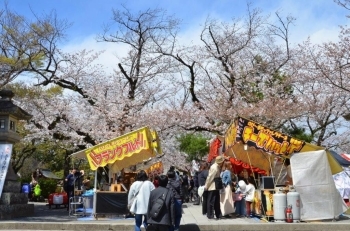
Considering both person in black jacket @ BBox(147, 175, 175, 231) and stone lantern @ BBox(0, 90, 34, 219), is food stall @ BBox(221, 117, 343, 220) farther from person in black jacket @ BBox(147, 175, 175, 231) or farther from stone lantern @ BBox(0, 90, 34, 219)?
stone lantern @ BBox(0, 90, 34, 219)

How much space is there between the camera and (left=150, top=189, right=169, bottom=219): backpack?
27.4 feet

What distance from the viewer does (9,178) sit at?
1450cm

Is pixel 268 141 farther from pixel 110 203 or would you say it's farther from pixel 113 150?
pixel 110 203

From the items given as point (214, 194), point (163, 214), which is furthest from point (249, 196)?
point (163, 214)

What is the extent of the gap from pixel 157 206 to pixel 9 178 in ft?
25.8

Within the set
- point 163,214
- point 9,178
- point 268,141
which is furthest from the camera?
point 9,178

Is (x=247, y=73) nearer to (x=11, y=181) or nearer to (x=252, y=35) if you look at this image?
(x=252, y=35)

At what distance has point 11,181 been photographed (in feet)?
47.7

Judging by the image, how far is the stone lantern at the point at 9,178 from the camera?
13941 millimetres

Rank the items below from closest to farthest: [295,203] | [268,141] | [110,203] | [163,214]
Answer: [163,214], [295,203], [268,141], [110,203]

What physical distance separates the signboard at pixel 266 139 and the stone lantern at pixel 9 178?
7230 mm

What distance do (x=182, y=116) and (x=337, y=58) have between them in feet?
30.7

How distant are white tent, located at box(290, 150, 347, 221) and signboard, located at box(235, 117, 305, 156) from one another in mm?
289

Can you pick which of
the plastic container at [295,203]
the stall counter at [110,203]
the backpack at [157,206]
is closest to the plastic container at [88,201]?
the stall counter at [110,203]
